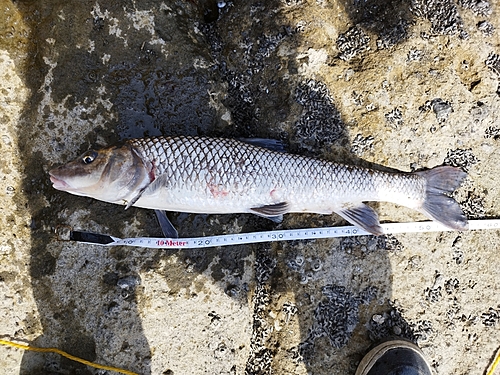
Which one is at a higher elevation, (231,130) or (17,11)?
(17,11)

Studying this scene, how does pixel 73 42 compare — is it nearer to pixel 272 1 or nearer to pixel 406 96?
pixel 272 1

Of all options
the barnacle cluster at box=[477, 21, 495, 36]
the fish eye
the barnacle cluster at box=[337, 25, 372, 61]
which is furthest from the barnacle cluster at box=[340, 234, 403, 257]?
the fish eye

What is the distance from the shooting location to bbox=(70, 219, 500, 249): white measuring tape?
11.6ft

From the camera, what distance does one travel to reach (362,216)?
11.9 feet

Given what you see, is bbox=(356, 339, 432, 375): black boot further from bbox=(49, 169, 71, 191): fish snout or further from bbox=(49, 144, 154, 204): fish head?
bbox=(49, 169, 71, 191): fish snout

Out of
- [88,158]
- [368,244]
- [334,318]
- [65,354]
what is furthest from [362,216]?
[65,354]

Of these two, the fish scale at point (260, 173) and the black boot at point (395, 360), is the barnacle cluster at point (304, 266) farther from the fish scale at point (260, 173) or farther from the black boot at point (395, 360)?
the black boot at point (395, 360)

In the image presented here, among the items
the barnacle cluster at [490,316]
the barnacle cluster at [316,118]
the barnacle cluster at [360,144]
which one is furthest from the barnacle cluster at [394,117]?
the barnacle cluster at [490,316]

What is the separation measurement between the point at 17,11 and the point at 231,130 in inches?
94.2

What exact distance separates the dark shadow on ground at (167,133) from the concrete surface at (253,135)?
0.05 ft

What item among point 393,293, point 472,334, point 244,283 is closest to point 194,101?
point 244,283

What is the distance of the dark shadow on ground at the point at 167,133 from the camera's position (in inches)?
140

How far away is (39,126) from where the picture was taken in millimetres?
3664

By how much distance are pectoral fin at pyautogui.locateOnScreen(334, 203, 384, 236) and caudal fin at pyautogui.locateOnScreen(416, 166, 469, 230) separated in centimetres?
53
